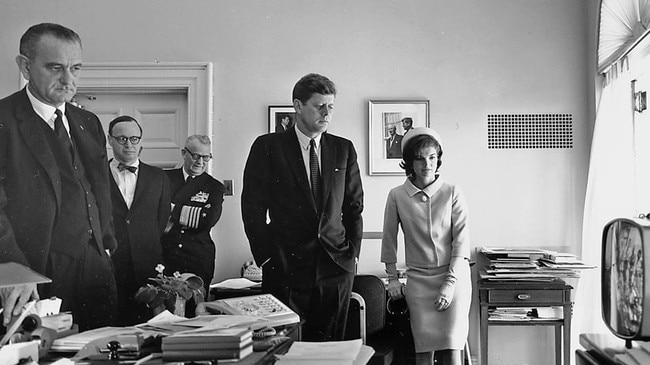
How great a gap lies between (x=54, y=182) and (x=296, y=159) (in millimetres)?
1370

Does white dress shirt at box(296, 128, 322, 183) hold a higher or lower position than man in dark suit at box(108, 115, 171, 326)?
higher

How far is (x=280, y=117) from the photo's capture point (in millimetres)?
4656

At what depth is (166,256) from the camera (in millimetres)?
3496

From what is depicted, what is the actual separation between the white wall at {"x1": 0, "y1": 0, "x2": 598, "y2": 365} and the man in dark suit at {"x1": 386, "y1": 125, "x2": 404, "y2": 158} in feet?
0.50

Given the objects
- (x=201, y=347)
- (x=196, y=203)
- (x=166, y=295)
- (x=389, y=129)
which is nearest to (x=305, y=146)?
(x=196, y=203)

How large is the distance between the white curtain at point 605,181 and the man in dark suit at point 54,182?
277 centimetres

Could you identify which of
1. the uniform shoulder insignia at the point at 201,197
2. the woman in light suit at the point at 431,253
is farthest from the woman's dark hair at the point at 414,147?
the uniform shoulder insignia at the point at 201,197

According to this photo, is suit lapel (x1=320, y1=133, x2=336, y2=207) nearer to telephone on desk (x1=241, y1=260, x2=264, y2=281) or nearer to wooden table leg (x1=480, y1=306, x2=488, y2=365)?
telephone on desk (x1=241, y1=260, x2=264, y2=281)

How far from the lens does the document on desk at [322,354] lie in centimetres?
193

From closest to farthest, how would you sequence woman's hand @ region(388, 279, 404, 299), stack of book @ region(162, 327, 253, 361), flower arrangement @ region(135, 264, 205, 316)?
stack of book @ region(162, 327, 253, 361)
flower arrangement @ region(135, 264, 205, 316)
woman's hand @ region(388, 279, 404, 299)

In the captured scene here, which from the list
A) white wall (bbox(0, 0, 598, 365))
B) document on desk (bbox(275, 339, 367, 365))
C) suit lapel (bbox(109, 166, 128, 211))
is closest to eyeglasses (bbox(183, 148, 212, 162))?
white wall (bbox(0, 0, 598, 365))

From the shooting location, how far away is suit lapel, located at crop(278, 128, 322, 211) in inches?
143

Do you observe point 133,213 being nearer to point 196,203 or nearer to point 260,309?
point 196,203

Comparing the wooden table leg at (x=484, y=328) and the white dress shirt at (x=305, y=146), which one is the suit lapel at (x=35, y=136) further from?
the wooden table leg at (x=484, y=328)
